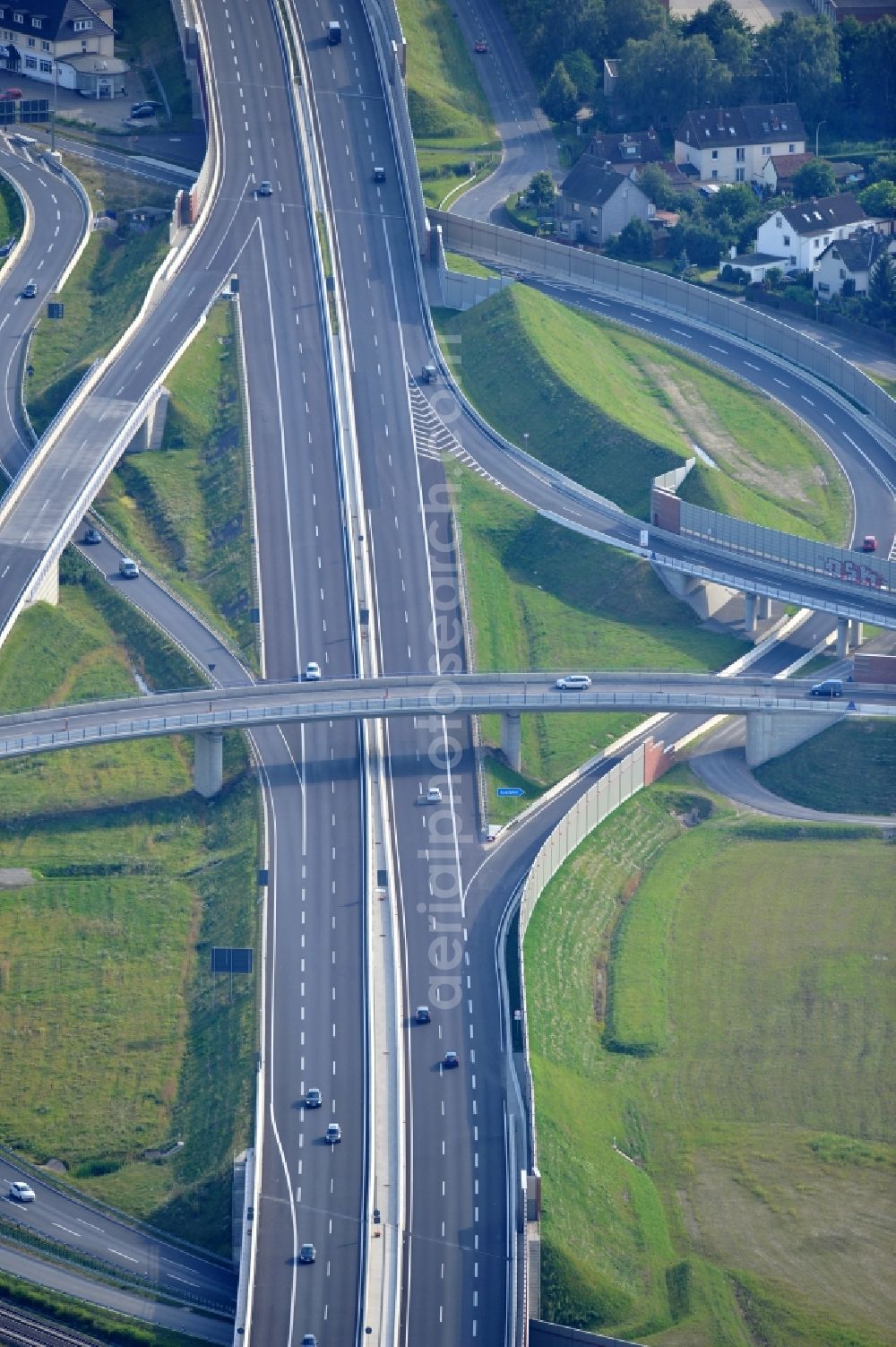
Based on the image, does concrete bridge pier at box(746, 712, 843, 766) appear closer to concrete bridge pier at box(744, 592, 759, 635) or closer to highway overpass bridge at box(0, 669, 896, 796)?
highway overpass bridge at box(0, 669, 896, 796)

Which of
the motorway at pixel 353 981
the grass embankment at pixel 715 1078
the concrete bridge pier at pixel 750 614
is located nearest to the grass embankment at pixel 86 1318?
the motorway at pixel 353 981

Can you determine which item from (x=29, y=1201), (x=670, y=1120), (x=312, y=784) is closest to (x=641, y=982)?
(x=670, y=1120)

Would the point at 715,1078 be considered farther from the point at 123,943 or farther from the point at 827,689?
the point at 827,689

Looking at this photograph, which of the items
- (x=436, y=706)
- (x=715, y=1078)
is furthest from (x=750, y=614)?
(x=715, y=1078)

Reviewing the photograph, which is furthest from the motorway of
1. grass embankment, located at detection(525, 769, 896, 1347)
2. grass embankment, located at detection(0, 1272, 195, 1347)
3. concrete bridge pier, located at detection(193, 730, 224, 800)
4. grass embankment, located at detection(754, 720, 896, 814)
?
grass embankment, located at detection(754, 720, 896, 814)

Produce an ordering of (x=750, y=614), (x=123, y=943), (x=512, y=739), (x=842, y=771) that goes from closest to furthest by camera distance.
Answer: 1. (x=123, y=943)
2. (x=512, y=739)
3. (x=842, y=771)
4. (x=750, y=614)

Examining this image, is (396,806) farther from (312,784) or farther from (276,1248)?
(276,1248)

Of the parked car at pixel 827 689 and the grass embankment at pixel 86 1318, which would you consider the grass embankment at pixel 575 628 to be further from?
the grass embankment at pixel 86 1318
